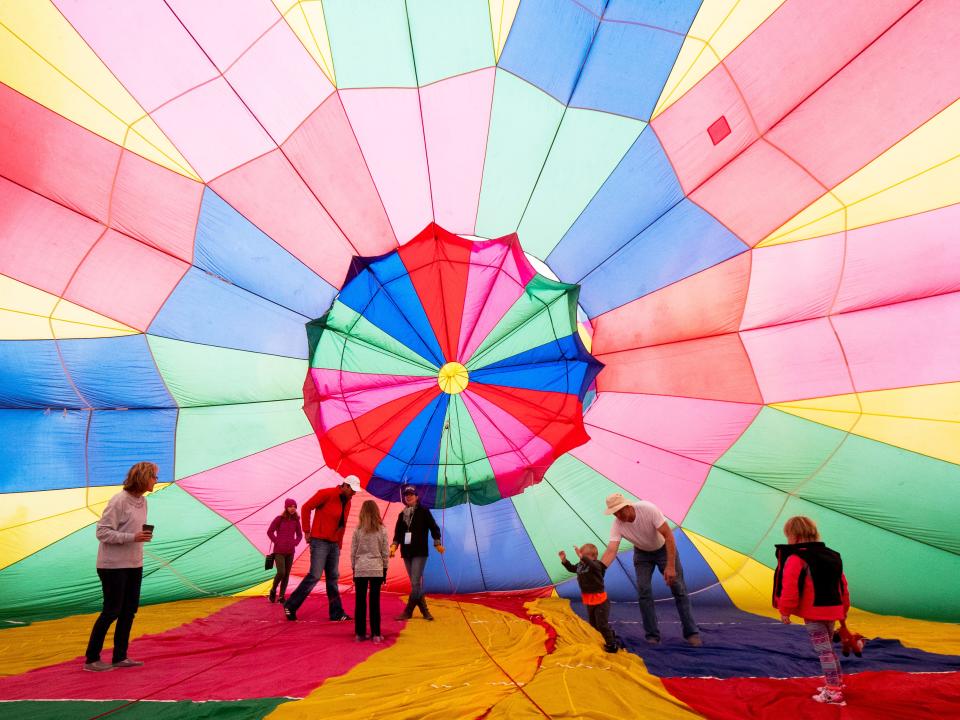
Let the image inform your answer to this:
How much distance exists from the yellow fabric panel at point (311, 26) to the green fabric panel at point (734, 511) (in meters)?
4.22

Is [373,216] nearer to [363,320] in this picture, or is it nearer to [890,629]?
[363,320]

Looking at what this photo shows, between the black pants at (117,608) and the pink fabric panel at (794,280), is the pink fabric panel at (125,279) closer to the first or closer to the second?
the black pants at (117,608)

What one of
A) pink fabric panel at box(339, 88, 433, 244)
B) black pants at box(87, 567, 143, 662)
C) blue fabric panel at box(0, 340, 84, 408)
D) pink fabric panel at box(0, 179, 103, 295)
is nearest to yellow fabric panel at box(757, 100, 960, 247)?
pink fabric panel at box(339, 88, 433, 244)

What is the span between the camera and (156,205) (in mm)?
4723

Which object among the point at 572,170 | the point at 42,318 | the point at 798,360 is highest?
the point at 572,170

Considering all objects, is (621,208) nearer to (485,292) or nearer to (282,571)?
(485,292)

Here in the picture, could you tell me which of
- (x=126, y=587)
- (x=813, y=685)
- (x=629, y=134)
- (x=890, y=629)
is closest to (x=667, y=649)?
(x=813, y=685)

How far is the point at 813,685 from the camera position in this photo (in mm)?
3078

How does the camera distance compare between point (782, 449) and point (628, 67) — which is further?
point (782, 449)

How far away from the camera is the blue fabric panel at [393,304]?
17.2 feet

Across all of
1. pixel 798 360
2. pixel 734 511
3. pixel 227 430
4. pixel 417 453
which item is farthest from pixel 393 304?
pixel 734 511

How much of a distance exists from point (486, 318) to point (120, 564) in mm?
3223

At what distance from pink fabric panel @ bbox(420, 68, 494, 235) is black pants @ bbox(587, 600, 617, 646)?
2786 millimetres

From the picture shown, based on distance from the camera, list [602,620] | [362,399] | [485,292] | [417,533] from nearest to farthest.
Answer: [602,620], [417,533], [485,292], [362,399]
